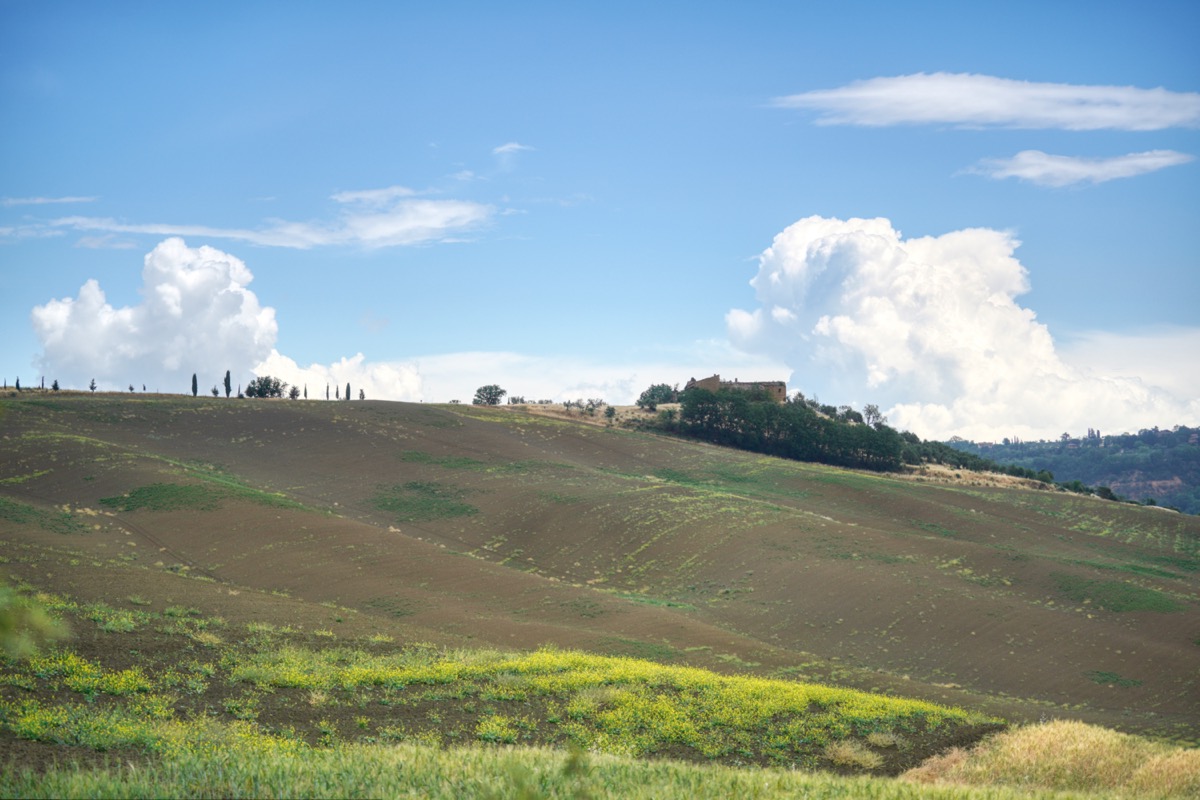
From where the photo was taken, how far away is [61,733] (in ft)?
48.1

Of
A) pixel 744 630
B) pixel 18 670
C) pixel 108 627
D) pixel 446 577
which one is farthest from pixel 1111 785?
pixel 446 577

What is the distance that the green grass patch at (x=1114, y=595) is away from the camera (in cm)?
5609

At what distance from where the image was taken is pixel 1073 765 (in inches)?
784

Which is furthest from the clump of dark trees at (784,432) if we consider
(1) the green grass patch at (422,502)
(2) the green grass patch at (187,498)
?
(2) the green grass patch at (187,498)

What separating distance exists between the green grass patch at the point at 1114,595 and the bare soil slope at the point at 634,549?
0.72 ft

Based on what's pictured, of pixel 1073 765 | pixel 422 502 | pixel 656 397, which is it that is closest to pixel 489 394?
pixel 656 397

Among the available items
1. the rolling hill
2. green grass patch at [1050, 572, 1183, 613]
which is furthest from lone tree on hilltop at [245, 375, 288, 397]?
green grass patch at [1050, 572, 1183, 613]

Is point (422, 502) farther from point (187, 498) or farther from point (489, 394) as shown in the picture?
point (489, 394)

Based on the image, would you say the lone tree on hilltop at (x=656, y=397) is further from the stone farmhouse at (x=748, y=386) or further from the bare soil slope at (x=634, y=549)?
the bare soil slope at (x=634, y=549)

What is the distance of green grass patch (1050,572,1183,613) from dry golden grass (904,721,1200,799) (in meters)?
39.1

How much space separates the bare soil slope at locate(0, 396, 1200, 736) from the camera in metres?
42.7

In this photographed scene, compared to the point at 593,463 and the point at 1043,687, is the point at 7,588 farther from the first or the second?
the point at 593,463

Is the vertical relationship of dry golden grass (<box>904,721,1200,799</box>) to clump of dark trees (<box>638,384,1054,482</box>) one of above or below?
below

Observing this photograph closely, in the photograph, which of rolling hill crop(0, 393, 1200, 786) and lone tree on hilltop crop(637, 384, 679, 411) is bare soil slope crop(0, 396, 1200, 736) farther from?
lone tree on hilltop crop(637, 384, 679, 411)
